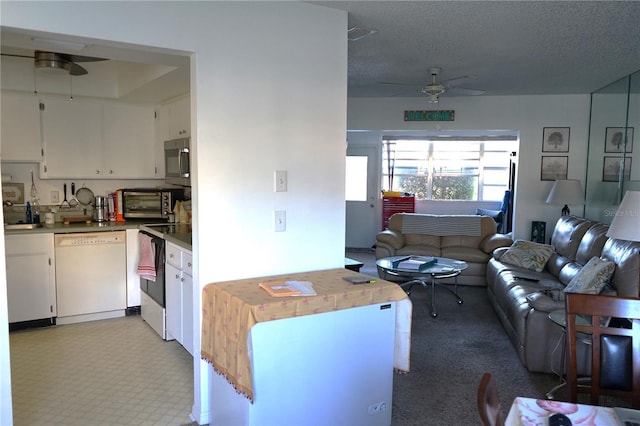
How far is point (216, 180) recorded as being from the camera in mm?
2686

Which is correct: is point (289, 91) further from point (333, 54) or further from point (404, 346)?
point (404, 346)

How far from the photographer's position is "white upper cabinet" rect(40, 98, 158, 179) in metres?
4.73

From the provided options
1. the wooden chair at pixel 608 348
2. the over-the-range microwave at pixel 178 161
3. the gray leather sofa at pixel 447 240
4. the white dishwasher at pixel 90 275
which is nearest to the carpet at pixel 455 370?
the gray leather sofa at pixel 447 240

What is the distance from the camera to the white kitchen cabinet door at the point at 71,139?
4699 millimetres

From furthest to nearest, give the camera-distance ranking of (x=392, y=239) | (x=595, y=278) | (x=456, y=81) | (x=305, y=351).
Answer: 1. (x=392, y=239)
2. (x=456, y=81)
3. (x=595, y=278)
4. (x=305, y=351)

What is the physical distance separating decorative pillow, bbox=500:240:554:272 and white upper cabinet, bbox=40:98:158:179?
A: 4015 millimetres

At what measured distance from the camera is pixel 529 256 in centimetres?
519

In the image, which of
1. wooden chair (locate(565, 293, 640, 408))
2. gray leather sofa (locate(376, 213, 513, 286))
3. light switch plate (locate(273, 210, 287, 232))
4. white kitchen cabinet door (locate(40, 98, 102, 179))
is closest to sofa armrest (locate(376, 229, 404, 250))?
gray leather sofa (locate(376, 213, 513, 286))

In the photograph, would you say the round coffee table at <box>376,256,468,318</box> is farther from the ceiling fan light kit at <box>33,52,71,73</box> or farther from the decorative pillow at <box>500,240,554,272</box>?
the ceiling fan light kit at <box>33,52,71,73</box>

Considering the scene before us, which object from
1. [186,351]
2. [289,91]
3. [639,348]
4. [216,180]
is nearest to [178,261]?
[186,351]

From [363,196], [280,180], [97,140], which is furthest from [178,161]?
[363,196]

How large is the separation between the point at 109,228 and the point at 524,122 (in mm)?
5147

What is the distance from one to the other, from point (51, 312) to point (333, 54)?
3450mm

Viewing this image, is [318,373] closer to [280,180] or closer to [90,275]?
[280,180]
